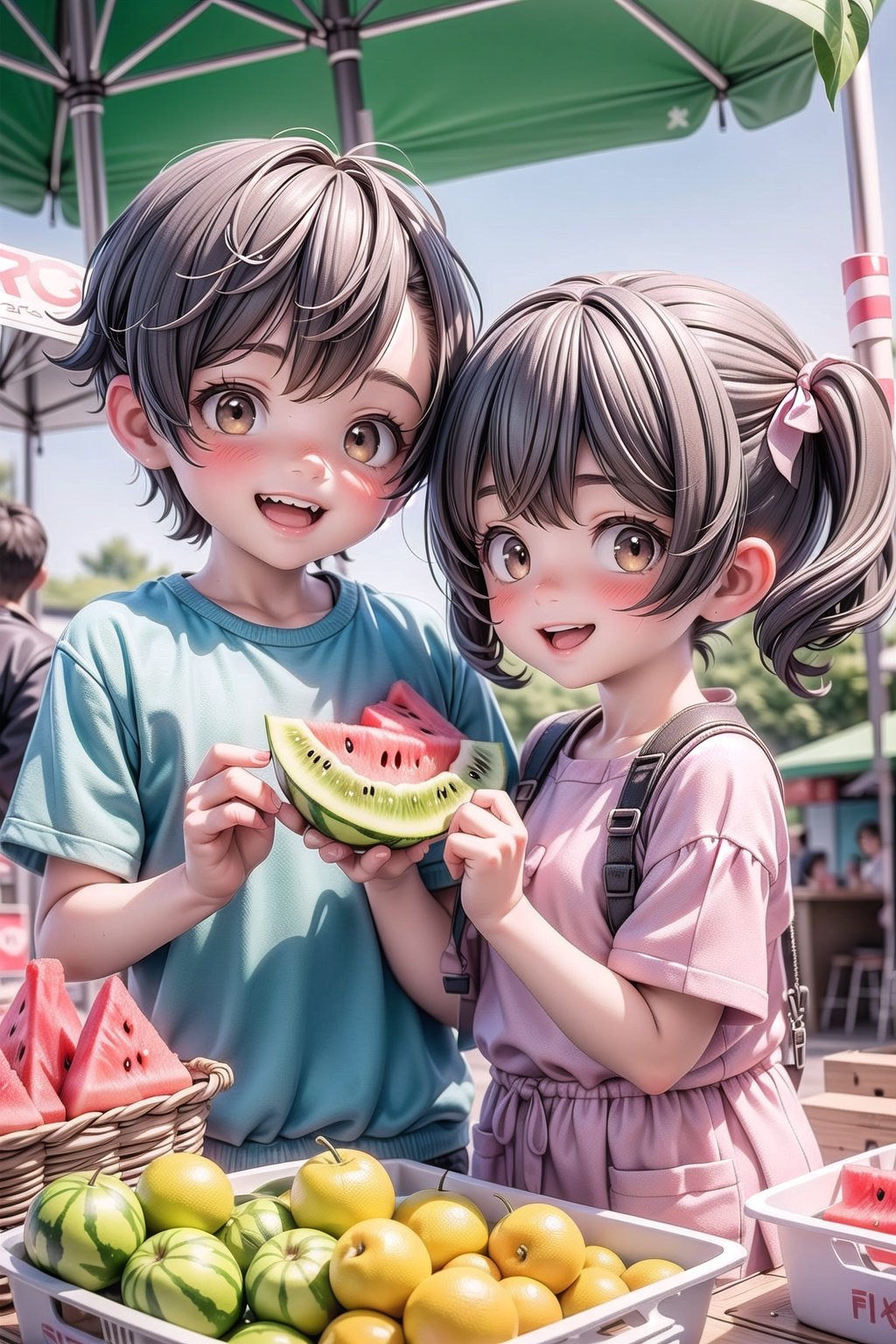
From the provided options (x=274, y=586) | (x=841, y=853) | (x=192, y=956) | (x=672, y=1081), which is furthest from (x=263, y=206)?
(x=841, y=853)

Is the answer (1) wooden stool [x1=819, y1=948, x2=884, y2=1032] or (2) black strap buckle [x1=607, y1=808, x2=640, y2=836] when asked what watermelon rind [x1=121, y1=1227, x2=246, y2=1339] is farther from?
(1) wooden stool [x1=819, y1=948, x2=884, y2=1032]

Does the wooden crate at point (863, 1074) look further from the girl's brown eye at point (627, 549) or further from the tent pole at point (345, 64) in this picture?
the tent pole at point (345, 64)

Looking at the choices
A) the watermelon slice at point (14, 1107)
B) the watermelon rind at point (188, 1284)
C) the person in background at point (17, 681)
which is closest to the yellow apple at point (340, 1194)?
the watermelon rind at point (188, 1284)

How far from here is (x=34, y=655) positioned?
404cm

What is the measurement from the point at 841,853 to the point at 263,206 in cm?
2644

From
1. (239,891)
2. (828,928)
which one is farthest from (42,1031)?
(828,928)

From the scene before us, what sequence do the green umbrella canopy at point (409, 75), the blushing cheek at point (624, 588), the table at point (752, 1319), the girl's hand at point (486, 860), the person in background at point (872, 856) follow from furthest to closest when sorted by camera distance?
the person in background at point (872, 856)
the green umbrella canopy at point (409, 75)
the blushing cheek at point (624, 588)
the girl's hand at point (486, 860)
the table at point (752, 1319)

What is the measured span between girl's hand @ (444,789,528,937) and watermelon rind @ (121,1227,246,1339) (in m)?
0.54

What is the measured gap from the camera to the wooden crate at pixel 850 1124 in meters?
2.43

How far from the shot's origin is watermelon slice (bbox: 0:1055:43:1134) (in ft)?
5.43

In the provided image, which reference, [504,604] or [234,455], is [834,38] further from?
[234,455]

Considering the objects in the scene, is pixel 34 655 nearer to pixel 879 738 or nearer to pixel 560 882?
pixel 560 882

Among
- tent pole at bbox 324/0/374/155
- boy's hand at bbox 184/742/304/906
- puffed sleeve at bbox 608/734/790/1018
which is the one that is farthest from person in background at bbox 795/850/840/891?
boy's hand at bbox 184/742/304/906

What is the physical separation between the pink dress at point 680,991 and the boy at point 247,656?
9.9 inches
